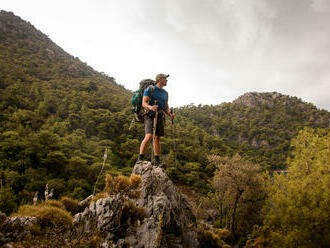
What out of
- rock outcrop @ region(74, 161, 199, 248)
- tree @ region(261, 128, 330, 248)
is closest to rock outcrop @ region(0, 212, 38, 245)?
rock outcrop @ region(74, 161, 199, 248)

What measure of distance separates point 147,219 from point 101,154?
70.1ft

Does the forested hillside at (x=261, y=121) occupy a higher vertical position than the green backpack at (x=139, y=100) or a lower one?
higher

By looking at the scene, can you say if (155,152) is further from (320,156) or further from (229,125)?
(229,125)

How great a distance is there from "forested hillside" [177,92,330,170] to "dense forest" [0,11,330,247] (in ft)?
4.47

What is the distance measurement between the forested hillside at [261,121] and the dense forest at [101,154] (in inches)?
53.7

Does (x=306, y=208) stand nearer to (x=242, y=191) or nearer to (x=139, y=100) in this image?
(x=139, y=100)

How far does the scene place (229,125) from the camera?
82.1 m

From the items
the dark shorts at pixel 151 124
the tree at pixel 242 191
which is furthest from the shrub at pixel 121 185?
the tree at pixel 242 191

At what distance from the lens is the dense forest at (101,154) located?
1092 centimetres

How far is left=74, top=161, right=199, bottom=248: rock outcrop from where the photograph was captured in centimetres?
406

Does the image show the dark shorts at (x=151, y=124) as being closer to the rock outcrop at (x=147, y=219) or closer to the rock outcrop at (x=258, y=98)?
the rock outcrop at (x=147, y=219)

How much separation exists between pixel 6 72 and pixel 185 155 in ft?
126

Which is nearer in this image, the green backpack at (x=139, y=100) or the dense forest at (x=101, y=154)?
the green backpack at (x=139, y=100)

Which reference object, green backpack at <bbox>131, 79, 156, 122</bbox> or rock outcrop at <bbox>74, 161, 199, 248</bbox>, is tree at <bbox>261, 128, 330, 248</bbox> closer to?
rock outcrop at <bbox>74, 161, 199, 248</bbox>
